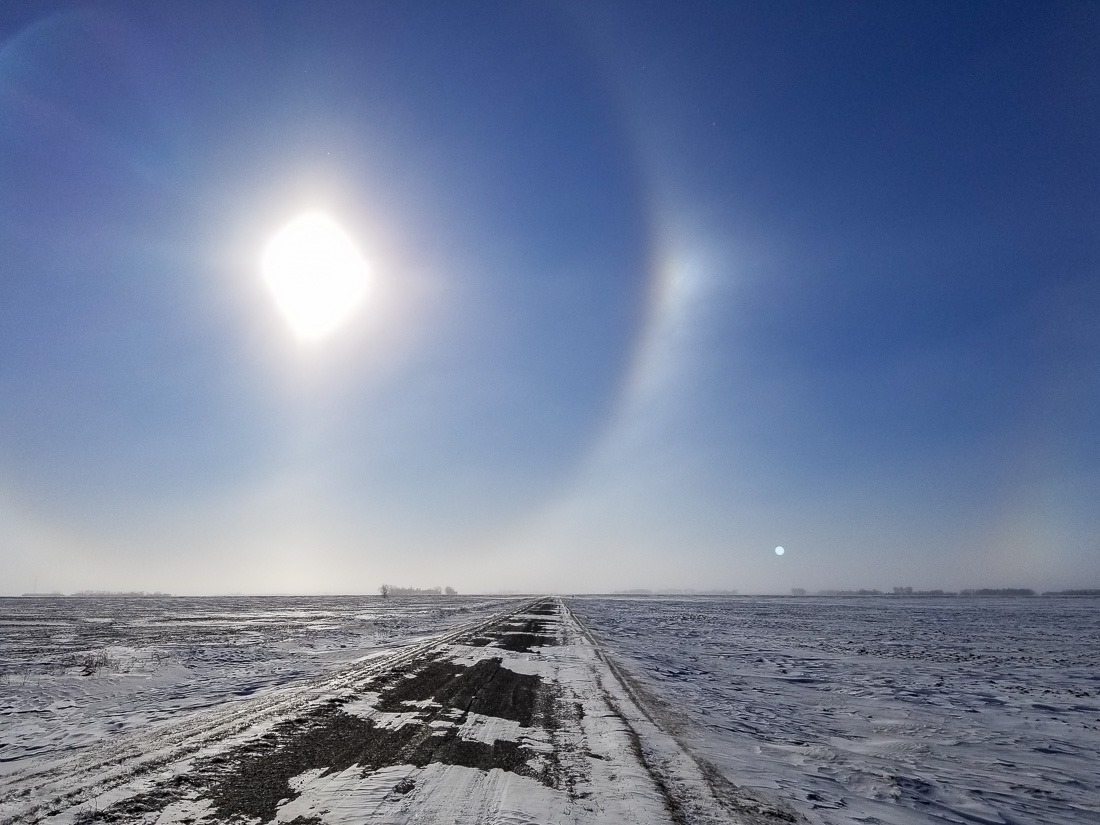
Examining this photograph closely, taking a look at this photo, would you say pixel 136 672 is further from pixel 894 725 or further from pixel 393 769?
pixel 894 725

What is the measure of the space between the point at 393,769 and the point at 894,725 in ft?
28.8

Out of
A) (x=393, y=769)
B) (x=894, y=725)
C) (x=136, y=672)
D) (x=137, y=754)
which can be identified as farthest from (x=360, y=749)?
(x=136, y=672)

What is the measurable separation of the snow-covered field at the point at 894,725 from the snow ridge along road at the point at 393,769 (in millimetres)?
1060

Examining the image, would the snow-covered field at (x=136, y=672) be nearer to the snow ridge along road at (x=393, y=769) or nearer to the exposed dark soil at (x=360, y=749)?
the snow ridge along road at (x=393, y=769)

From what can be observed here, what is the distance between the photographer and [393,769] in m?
5.85

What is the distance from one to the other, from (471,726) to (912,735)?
7.30m

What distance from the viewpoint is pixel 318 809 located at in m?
4.71

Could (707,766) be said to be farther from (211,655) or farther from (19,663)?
(19,663)

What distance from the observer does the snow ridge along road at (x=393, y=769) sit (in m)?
4.76

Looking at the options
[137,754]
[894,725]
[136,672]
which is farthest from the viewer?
[136,672]

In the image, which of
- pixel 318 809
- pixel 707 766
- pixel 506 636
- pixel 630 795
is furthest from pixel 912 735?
pixel 506 636

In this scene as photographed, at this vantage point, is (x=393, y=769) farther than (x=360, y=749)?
No

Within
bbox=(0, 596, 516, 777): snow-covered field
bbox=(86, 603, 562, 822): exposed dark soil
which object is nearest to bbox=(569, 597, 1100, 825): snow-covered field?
bbox=(86, 603, 562, 822): exposed dark soil

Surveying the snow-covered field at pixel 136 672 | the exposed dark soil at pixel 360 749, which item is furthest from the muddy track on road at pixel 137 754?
the snow-covered field at pixel 136 672
